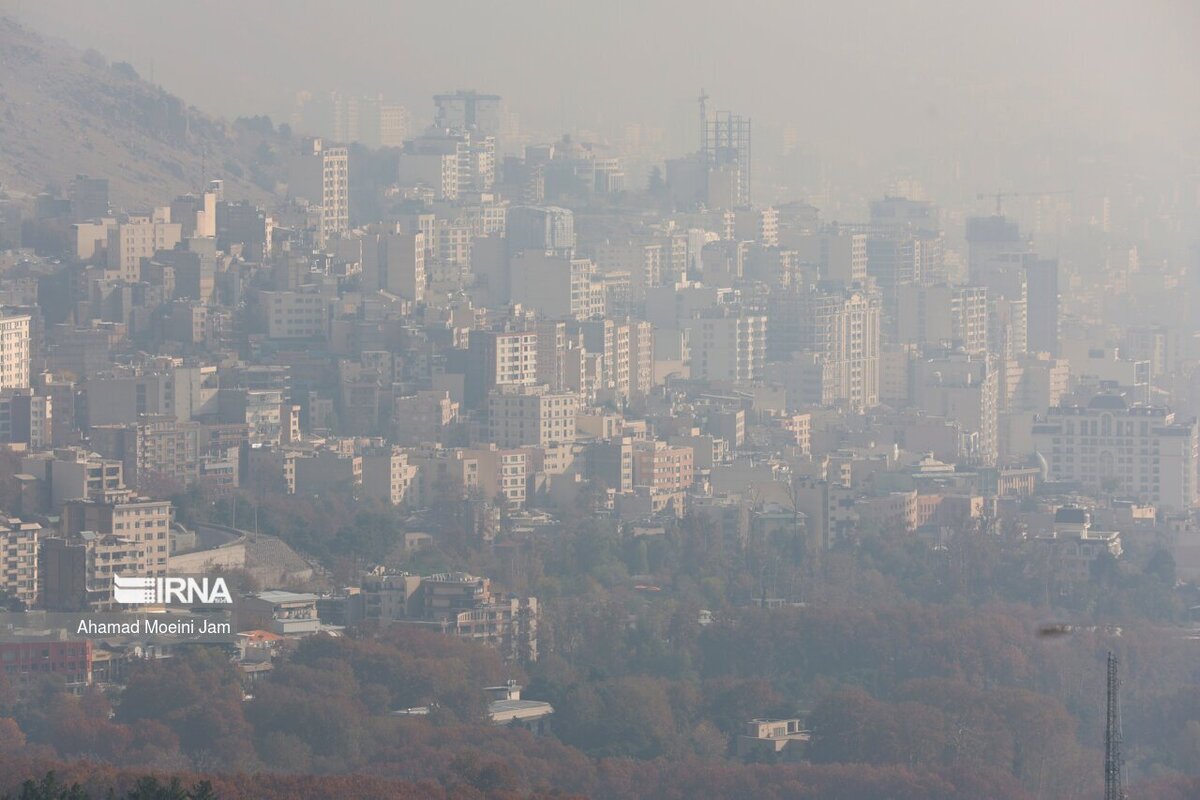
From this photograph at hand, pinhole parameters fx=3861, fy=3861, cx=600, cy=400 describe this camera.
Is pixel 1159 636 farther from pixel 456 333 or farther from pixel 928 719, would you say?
pixel 456 333

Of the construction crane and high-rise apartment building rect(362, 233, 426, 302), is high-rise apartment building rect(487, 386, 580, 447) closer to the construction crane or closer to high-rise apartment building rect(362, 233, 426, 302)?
high-rise apartment building rect(362, 233, 426, 302)

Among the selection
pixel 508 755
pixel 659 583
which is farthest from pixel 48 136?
pixel 508 755

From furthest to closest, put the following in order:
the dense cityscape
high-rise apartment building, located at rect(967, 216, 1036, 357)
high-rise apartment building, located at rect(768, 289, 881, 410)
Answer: high-rise apartment building, located at rect(967, 216, 1036, 357)
high-rise apartment building, located at rect(768, 289, 881, 410)
the dense cityscape

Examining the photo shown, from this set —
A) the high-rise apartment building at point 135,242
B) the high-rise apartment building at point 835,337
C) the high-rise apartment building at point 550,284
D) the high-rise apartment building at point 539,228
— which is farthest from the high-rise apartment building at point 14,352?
the high-rise apartment building at point 539,228

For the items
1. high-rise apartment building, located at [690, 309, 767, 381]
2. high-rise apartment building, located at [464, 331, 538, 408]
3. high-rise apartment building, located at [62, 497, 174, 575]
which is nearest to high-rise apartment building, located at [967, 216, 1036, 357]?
high-rise apartment building, located at [690, 309, 767, 381]

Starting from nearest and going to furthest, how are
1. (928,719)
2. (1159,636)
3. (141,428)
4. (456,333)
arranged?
(928,719), (1159,636), (141,428), (456,333)

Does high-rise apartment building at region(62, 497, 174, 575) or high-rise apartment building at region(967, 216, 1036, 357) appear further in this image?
high-rise apartment building at region(967, 216, 1036, 357)

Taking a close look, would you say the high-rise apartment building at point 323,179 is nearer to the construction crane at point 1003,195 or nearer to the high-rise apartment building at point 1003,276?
the high-rise apartment building at point 1003,276
